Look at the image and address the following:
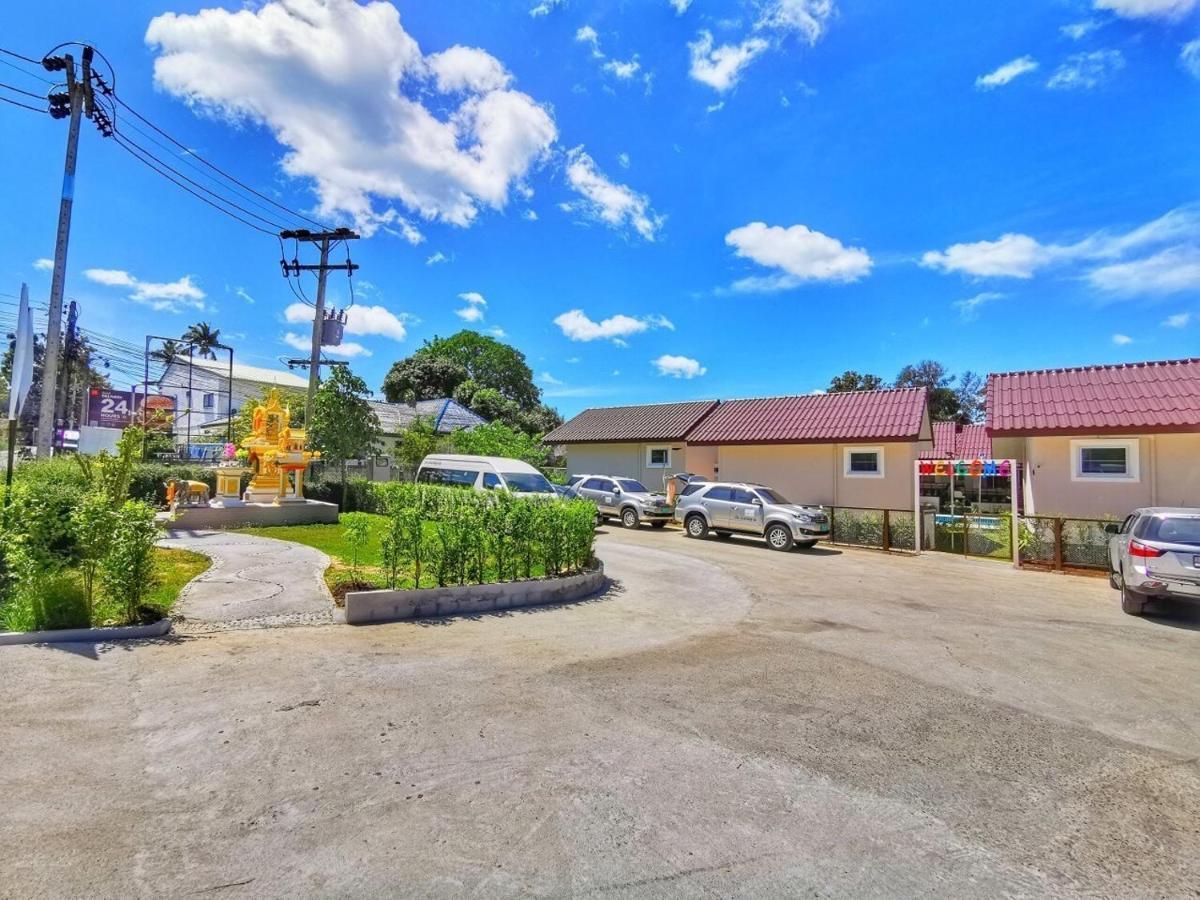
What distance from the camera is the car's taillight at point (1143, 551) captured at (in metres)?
8.44

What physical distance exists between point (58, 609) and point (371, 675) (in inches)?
140

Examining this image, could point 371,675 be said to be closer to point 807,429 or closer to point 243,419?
point 807,429

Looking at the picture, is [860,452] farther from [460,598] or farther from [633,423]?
[460,598]

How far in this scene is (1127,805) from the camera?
141 inches

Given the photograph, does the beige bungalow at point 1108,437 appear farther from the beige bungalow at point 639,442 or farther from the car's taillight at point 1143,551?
the beige bungalow at point 639,442

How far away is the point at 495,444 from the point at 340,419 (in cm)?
580

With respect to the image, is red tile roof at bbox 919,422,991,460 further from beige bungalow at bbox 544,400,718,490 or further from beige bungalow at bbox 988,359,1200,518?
beige bungalow at bbox 988,359,1200,518

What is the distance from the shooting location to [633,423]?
27391mm

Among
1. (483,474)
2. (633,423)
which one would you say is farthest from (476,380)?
(483,474)

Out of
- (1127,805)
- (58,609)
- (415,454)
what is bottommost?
(1127,805)

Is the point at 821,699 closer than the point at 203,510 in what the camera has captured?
Yes

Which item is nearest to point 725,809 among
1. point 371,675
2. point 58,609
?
point 371,675

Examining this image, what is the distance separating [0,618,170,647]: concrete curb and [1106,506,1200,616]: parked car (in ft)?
40.4

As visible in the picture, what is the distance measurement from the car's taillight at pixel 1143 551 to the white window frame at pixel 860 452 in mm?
10824
